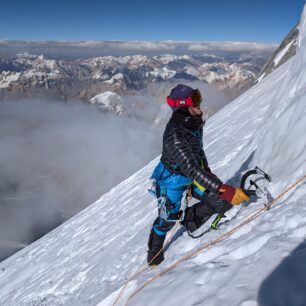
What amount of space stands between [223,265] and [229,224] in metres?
1.47

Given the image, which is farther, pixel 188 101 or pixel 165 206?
pixel 165 206

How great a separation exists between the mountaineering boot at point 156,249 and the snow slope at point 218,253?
216mm

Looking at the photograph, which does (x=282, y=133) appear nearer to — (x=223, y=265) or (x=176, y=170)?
(x=176, y=170)

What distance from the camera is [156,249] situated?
6500 millimetres

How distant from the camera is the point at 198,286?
418cm

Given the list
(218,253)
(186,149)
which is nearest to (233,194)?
(218,253)

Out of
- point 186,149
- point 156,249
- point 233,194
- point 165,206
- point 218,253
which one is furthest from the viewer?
point 156,249

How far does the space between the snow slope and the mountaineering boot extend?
22 centimetres

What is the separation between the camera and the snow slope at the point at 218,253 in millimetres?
3715

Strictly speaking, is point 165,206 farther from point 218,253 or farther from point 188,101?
point 188,101

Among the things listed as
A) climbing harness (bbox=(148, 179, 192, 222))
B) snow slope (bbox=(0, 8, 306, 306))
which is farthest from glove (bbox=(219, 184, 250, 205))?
climbing harness (bbox=(148, 179, 192, 222))

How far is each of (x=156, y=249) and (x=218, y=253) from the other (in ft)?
6.35

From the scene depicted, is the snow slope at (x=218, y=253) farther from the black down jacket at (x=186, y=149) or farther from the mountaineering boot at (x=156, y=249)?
the black down jacket at (x=186, y=149)

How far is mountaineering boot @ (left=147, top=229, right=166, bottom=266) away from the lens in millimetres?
6438
